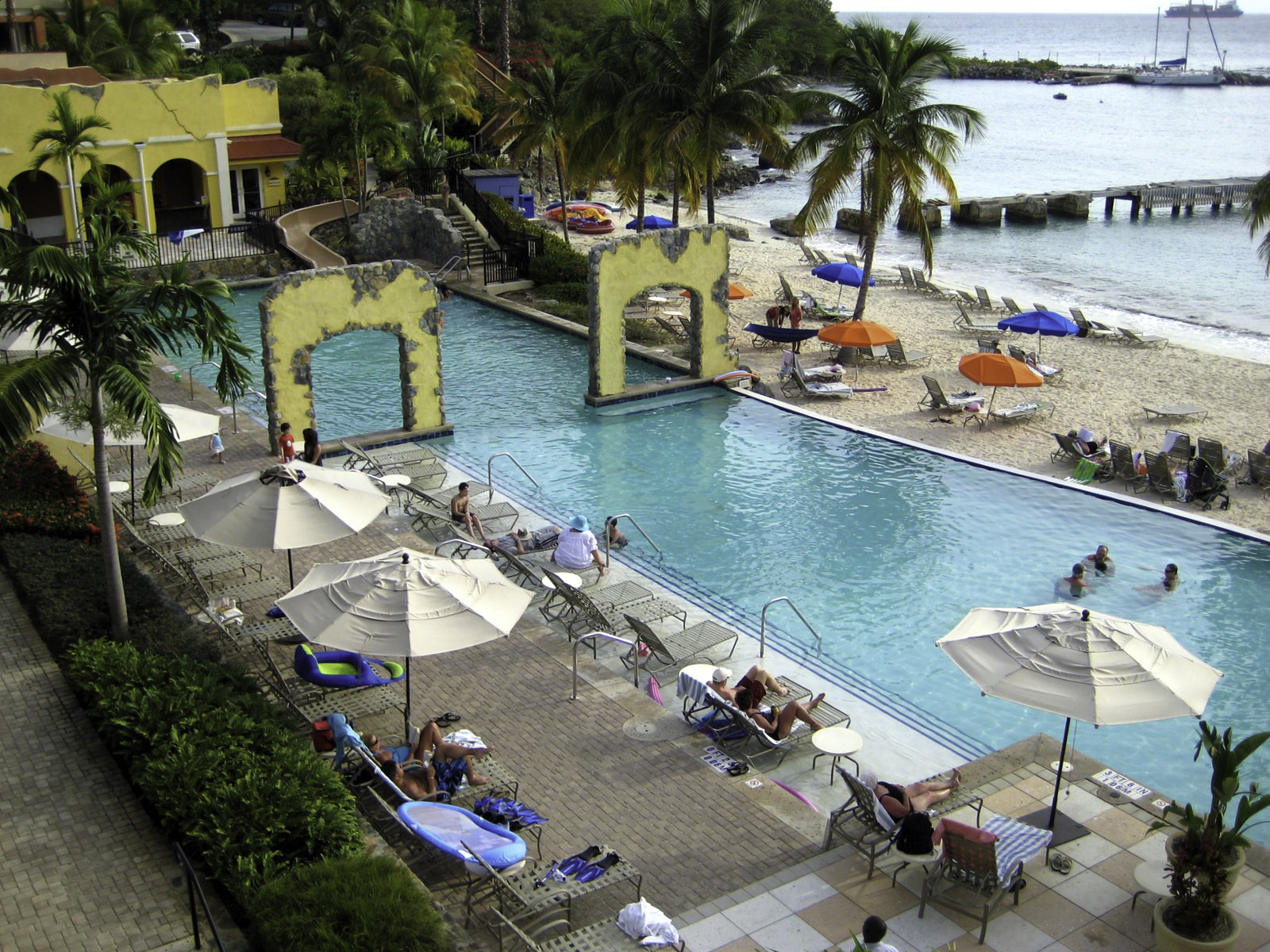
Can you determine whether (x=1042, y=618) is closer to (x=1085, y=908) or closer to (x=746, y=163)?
(x=1085, y=908)

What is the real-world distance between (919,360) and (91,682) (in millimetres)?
22346

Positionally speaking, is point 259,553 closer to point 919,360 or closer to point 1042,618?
point 1042,618

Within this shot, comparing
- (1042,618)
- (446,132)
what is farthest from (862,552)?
(446,132)

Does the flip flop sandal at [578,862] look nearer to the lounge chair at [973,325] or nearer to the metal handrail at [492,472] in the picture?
the metal handrail at [492,472]

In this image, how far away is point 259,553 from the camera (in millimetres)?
17594

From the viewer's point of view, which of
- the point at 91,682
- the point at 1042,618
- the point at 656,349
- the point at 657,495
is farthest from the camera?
the point at 656,349

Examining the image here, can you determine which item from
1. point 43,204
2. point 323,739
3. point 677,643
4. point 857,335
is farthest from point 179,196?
point 323,739

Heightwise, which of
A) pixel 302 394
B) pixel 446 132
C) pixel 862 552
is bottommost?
pixel 862 552

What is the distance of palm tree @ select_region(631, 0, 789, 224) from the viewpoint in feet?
100

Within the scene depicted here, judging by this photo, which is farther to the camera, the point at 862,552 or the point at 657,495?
the point at 657,495

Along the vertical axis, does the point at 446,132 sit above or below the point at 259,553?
above

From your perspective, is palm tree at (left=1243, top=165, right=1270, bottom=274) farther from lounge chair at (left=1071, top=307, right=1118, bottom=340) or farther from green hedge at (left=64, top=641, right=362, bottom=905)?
green hedge at (left=64, top=641, right=362, bottom=905)

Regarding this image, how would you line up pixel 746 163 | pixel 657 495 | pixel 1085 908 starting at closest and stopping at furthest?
pixel 1085 908, pixel 657 495, pixel 746 163

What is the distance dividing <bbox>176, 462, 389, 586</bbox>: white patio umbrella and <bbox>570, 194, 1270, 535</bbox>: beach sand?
1295cm
